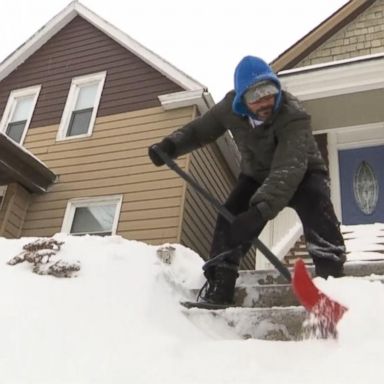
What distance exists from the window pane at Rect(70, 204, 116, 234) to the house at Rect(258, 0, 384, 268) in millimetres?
2970

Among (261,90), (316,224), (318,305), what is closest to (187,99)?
(261,90)

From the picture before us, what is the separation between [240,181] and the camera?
3801 millimetres

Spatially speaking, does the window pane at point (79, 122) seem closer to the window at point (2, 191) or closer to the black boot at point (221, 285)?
the window at point (2, 191)

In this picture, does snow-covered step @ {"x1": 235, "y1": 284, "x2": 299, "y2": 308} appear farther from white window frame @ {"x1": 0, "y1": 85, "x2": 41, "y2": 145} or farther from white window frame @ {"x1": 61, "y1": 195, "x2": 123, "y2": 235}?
white window frame @ {"x1": 0, "y1": 85, "x2": 41, "y2": 145}

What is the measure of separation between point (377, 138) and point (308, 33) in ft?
6.02

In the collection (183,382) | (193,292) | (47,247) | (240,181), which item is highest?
(240,181)

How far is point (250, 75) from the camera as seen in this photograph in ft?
10.8

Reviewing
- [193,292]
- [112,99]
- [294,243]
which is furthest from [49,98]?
[193,292]

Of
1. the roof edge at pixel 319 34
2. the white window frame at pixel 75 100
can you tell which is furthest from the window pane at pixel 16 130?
the roof edge at pixel 319 34

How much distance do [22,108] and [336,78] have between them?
6499mm

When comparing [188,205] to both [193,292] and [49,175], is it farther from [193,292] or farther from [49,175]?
[193,292]

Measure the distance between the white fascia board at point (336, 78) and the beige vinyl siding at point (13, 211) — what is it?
15.1 ft

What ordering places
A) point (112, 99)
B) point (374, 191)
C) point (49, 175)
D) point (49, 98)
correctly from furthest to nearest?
1. point (49, 98)
2. point (112, 99)
3. point (49, 175)
4. point (374, 191)

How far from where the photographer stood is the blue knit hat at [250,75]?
10.7 feet
